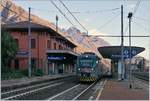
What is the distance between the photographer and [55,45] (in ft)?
309

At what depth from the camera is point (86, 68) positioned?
52.2 m

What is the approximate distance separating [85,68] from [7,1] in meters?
29.2

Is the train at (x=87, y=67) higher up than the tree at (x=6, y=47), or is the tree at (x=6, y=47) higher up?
the tree at (x=6, y=47)

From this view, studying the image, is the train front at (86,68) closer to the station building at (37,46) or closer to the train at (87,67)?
the train at (87,67)

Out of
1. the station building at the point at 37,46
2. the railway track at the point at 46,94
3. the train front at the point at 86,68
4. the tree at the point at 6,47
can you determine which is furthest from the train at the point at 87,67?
the station building at the point at 37,46

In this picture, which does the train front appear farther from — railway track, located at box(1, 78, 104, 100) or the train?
railway track, located at box(1, 78, 104, 100)

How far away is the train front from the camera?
2055 inches

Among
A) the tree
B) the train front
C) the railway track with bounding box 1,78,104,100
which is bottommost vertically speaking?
the railway track with bounding box 1,78,104,100

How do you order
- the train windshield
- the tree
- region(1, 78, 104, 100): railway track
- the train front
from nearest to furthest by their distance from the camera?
region(1, 78, 104, 100): railway track, the train front, the train windshield, the tree

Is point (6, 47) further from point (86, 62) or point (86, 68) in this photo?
point (86, 68)

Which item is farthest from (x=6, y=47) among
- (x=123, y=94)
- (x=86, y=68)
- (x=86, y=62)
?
(x=123, y=94)

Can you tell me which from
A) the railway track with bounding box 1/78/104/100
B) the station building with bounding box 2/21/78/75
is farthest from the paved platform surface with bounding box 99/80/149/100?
the station building with bounding box 2/21/78/75

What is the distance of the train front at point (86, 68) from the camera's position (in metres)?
52.2

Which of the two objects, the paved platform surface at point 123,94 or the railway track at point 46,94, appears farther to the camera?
the railway track at point 46,94
